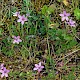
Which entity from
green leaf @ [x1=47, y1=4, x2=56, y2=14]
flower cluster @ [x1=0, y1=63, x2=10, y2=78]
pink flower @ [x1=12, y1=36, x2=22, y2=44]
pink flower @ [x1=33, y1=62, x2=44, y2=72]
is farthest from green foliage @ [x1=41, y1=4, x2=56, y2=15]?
flower cluster @ [x1=0, y1=63, x2=10, y2=78]

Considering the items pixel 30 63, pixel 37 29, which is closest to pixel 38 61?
pixel 30 63

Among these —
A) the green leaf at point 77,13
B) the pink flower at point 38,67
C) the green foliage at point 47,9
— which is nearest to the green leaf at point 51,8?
the green foliage at point 47,9

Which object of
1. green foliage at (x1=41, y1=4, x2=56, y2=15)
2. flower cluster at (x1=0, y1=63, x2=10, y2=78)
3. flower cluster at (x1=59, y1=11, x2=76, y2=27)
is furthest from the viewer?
green foliage at (x1=41, y1=4, x2=56, y2=15)

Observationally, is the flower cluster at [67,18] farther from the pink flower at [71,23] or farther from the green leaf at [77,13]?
the green leaf at [77,13]

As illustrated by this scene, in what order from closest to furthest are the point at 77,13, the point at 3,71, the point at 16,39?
the point at 3,71
the point at 16,39
the point at 77,13

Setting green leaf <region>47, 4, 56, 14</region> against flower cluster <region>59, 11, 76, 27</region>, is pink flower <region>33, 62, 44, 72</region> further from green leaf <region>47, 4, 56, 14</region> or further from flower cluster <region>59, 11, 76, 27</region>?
green leaf <region>47, 4, 56, 14</region>

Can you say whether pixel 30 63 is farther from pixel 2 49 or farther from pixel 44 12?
pixel 44 12

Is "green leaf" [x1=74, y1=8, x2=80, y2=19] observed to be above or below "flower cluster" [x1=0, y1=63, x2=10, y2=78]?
above

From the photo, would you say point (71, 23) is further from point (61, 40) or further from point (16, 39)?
point (16, 39)

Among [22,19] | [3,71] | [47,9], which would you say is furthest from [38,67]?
[47,9]

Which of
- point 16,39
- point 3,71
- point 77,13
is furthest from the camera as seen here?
point 77,13

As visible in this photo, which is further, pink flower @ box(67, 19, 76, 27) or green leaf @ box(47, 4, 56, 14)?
green leaf @ box(47, 4, 56, 14)

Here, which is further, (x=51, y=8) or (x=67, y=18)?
(x=51, y=8)
